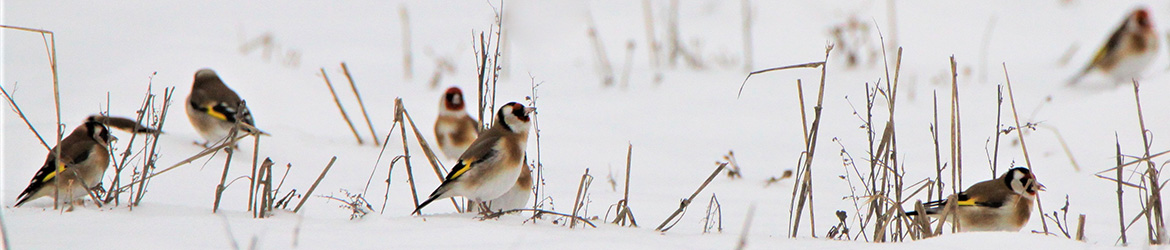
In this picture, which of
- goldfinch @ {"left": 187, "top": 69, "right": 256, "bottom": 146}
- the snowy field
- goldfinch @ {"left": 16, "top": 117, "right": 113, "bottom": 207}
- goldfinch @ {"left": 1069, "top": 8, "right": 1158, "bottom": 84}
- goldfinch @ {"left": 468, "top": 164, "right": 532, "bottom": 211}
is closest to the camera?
the snowy field

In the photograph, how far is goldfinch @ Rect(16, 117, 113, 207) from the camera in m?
4.21

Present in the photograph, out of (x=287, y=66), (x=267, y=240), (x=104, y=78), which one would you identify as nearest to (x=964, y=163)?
(x=267, y=240)

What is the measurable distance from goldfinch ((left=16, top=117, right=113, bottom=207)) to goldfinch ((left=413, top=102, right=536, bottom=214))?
1.34 m

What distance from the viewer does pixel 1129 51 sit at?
9.27m

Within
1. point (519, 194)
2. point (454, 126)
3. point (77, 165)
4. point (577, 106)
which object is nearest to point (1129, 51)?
point (577, 106)

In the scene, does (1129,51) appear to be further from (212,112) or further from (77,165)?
(77,165)

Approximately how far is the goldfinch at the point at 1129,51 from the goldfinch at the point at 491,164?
272 inches

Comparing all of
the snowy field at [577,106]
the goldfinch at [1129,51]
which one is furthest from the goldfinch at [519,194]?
the goldfinch at [1129,51]

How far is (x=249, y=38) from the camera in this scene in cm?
1225

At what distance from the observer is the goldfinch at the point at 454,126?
712 cm

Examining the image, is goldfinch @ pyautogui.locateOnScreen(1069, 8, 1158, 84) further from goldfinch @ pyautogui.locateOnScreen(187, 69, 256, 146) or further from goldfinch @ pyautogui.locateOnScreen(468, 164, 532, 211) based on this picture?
goldfinch @ pyautogui.locateOnScreen(187, 69, 256, 146)

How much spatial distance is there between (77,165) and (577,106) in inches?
205

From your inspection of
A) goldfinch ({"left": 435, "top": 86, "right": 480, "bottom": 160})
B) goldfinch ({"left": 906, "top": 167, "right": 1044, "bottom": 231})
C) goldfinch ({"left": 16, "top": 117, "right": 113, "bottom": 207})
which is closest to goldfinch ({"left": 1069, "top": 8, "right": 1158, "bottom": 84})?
goldfinch ({"left": 906, "top": 167, "right": 1044, "bottom": 231})

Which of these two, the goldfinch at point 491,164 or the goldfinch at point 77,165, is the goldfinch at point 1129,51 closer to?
the goldfinch at point 491,164
